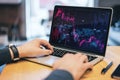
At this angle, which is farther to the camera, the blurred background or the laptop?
the blurred background

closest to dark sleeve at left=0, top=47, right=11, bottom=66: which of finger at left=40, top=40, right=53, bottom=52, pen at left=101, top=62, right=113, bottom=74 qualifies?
finger at left=40, top=40, right=53, bottom=52

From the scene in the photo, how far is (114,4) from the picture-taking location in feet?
6.70

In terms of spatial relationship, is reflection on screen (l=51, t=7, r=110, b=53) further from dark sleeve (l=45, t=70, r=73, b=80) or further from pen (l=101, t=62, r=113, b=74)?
dark sleeve (l=45, t=70, r=73, b=80)

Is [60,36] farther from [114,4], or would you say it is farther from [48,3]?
[48,3]

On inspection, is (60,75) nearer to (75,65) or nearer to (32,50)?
(75,65)

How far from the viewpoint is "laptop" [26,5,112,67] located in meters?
0.90

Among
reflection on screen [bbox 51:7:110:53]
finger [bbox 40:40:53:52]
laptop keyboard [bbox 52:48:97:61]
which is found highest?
reflection on screen [bbox 51:7:110:53]

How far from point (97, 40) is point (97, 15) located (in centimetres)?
12

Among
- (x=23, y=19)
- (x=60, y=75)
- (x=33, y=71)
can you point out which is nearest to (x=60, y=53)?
(x=33, y=71)

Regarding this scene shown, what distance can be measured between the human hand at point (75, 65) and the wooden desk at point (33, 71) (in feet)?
0.12

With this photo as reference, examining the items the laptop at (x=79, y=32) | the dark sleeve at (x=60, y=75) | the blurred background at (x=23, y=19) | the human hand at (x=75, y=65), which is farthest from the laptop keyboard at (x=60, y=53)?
the blurred background at (x=23, y=19)

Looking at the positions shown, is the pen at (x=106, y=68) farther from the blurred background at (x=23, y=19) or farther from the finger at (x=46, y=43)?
the blurred background at (x=23, y=19)

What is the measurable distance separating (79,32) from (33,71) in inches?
12.5

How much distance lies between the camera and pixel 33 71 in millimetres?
794
